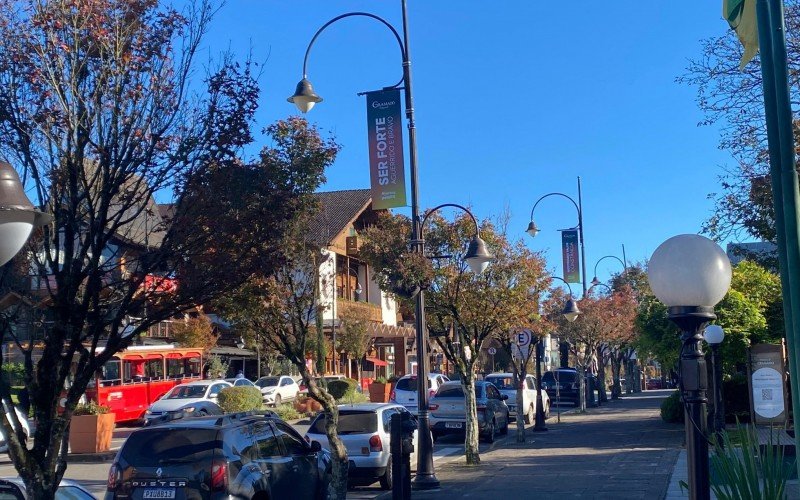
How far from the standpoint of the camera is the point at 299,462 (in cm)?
1101

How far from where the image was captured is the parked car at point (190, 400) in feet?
93.4

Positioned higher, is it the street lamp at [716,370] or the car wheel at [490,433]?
the street lamp at [716,370]

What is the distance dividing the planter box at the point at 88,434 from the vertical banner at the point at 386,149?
11.0 meters

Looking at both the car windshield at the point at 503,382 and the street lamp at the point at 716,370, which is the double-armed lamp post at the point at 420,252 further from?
the car windshield at the point at 503,382

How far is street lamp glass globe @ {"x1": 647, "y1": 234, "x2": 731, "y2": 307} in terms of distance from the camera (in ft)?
19.6

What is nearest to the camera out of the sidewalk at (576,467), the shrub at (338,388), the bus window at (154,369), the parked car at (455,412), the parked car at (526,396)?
the sidewalk at (576,467)

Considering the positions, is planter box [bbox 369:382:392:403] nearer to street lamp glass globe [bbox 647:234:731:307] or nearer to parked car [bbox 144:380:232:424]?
parked car [bbox 144:380:232:424]

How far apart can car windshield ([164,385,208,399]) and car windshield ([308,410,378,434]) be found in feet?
51.7

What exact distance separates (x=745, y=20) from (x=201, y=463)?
689 centimetres

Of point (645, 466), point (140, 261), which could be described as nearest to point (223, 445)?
point (140, 261)

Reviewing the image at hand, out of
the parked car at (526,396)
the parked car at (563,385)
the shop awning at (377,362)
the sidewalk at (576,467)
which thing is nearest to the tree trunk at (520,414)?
the sidewalk at (576,467)

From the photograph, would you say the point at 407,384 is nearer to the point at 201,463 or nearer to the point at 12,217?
the point at 201,463

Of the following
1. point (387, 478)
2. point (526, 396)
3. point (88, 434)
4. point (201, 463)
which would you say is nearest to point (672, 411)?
point (526, 396)

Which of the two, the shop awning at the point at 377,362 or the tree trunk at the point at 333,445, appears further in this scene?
the shop awning at the point at 377,362
